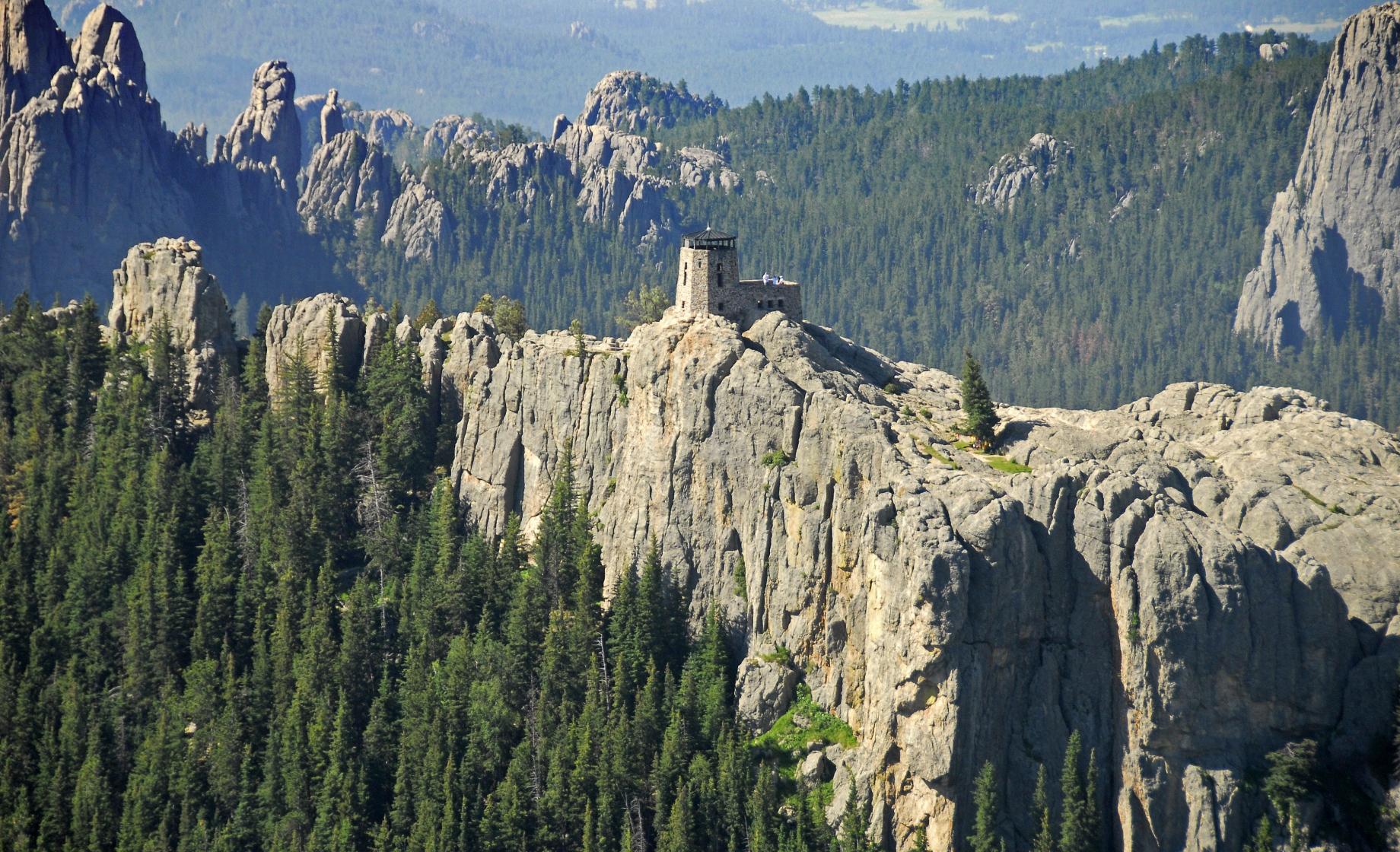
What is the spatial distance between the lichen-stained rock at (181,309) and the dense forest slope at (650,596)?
36 cm

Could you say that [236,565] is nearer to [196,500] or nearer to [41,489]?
[196,500]

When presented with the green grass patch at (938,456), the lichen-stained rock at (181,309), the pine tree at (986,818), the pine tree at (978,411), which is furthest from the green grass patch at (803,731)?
the lichen-stained rock at (181,309)

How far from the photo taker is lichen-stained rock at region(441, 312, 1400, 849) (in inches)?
3698

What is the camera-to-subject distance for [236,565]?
413 ft

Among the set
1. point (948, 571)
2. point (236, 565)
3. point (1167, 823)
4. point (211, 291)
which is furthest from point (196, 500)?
point (1167, 823)

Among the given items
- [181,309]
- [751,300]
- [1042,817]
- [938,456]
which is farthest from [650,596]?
[181,309]

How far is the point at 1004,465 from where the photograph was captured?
351ft

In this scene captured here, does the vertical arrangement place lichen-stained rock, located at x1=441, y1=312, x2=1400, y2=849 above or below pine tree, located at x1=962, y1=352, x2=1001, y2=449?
below

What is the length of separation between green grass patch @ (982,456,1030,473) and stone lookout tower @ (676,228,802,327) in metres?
19.7

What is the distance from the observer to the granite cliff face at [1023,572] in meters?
93.9

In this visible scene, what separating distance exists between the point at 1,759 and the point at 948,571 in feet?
202

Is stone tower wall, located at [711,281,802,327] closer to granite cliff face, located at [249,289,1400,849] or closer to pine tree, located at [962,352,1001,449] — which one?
granite cliff face, located at [249,289,1400,849]

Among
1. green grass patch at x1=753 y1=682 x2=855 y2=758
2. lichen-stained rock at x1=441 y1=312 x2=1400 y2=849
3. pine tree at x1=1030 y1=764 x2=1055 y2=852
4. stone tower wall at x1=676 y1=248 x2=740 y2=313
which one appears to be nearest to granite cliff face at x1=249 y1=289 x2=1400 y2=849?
lichen-stained rock at x1=441 y1=312 x2=1400 y2=849

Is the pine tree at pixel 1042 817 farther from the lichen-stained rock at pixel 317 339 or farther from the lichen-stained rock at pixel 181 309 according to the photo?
the lichen-stained rock at pixel 181 309
